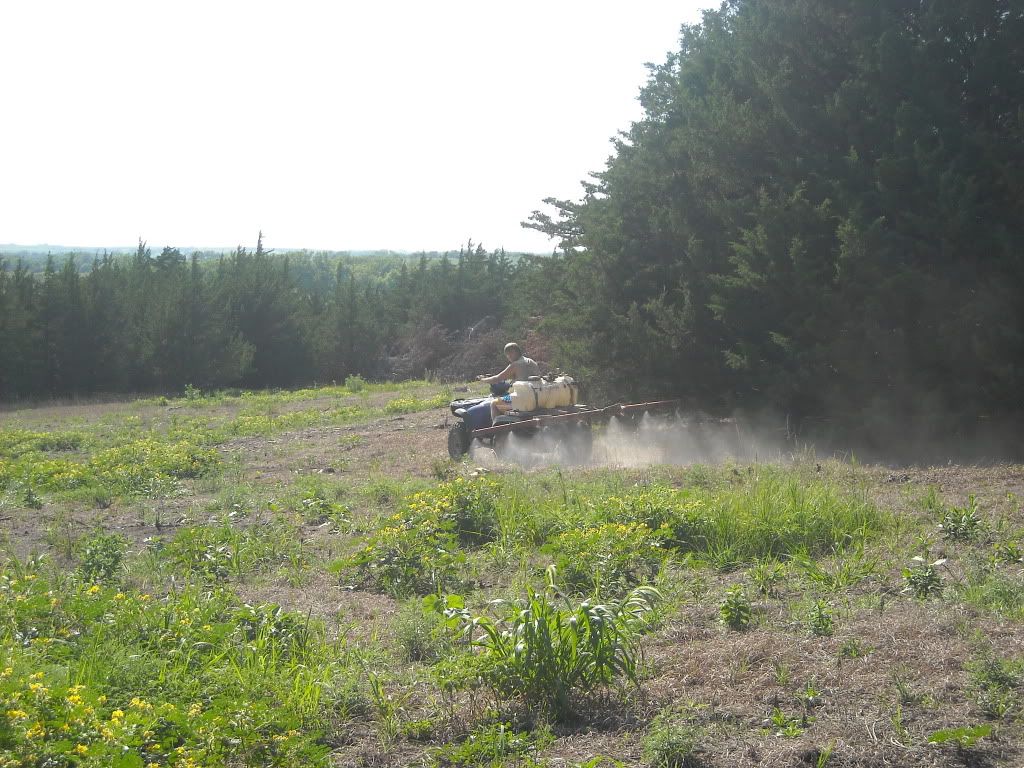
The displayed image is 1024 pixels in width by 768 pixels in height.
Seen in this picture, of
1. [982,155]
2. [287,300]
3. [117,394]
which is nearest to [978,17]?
[982,155]

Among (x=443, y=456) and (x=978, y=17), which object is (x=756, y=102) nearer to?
(x=978, y=17)

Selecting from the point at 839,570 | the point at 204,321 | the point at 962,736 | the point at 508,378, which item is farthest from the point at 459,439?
the point at 204,321

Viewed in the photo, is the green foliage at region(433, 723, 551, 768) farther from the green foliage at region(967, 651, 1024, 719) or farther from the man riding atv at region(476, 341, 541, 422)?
the man riding atv at region(476, 341, 541, 422)

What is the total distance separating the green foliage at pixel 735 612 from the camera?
586 cm

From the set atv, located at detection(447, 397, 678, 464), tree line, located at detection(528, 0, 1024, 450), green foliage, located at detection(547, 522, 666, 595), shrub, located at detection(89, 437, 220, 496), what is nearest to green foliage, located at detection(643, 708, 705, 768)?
green foliage, located at detection(547, 522, 666, 595)

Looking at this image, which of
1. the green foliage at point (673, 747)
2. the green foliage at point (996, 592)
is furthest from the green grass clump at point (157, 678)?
the green foliage at point (996, 592)

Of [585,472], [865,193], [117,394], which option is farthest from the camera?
[117,394]

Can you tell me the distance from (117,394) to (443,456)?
2865cm

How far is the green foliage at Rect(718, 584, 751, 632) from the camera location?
5.86 meters

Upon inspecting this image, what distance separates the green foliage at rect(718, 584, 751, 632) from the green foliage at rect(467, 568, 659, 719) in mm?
1053

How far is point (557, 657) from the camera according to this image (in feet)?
16.1

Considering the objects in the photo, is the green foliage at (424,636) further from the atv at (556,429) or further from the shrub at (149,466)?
the shrub at (149,466)

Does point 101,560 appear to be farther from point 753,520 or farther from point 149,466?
point 149,466

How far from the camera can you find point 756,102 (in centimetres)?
1560
